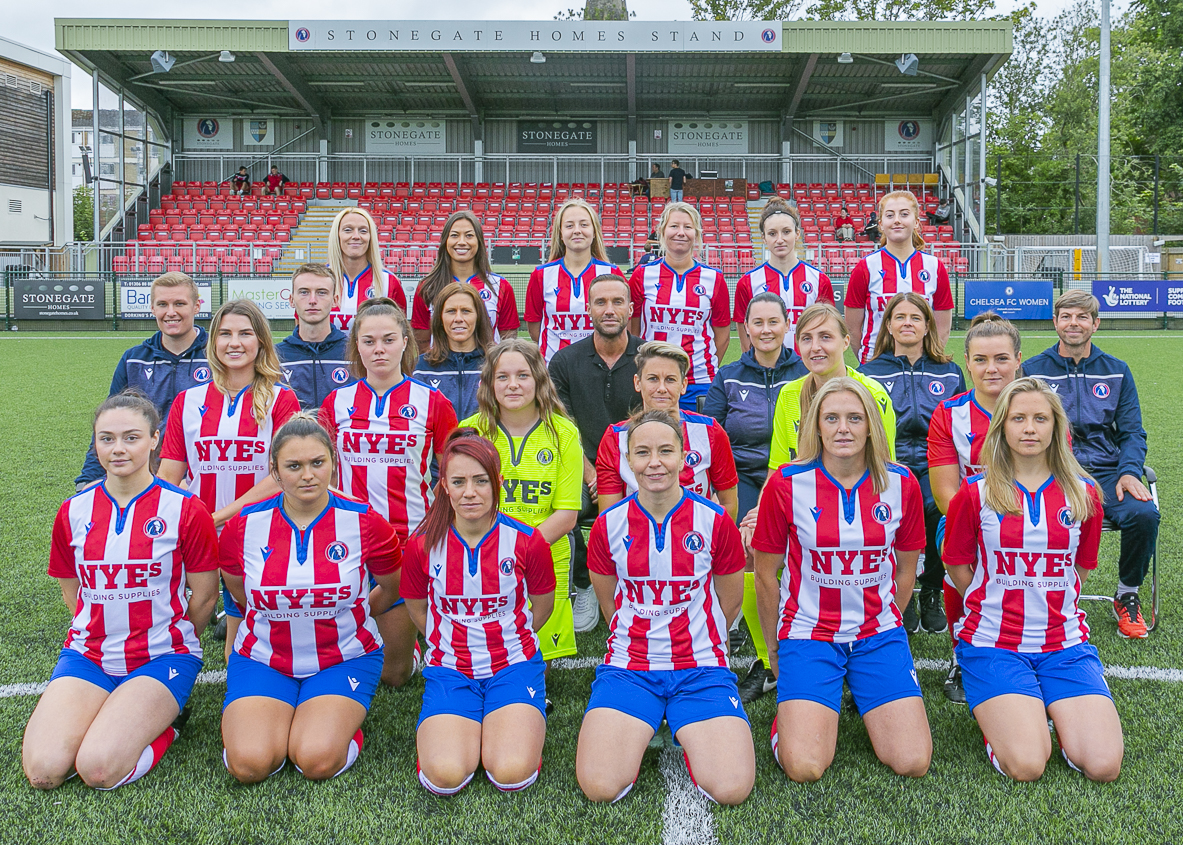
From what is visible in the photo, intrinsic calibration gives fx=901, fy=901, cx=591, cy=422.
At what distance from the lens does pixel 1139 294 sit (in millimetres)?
17734

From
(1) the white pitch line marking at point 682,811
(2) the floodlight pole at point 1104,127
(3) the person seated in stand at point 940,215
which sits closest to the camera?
(1) the white pitch line marking at point 682,811

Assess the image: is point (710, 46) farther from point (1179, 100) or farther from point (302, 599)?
point (1179, 100)

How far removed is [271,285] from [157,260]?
4106mm

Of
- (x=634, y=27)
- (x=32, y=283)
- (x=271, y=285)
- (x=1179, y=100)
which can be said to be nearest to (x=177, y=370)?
(x=271, y=285)

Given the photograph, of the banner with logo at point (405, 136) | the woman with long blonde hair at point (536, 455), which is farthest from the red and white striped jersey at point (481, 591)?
the banner with logo at point (405, 136)

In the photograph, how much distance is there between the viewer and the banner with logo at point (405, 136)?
26250mm

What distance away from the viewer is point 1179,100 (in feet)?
110

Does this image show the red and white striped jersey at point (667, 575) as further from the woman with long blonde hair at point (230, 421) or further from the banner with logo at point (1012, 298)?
the banner with logo at point (1012, 298)

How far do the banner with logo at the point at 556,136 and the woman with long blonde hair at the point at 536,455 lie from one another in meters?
24.2

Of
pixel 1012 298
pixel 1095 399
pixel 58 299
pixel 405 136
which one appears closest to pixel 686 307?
pixel 1095 399

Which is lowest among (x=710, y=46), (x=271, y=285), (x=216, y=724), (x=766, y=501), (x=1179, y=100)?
(x=216, y=724)

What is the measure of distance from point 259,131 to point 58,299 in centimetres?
1075

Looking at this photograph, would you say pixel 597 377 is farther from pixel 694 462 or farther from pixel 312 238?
pixel 312 238

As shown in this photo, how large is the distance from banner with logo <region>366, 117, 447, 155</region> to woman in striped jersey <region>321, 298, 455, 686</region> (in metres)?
24.3
